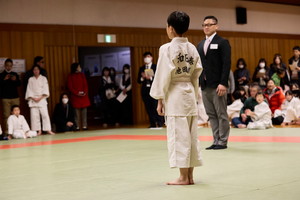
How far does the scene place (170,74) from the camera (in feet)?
13.0

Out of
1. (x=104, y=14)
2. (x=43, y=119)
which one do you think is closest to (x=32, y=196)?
(x=43, y=119)

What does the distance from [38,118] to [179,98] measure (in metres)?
8.30

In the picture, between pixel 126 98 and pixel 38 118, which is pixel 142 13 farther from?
pixel 38 118

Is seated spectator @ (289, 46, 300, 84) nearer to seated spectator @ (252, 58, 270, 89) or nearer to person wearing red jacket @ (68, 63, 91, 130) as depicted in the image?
seated spectator @ (252, 58, 270, 89)

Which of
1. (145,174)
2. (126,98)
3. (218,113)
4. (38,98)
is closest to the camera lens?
(145,174)

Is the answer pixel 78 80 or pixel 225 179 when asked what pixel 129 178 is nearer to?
pixel 225 179

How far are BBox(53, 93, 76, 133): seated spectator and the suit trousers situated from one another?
6262 mm

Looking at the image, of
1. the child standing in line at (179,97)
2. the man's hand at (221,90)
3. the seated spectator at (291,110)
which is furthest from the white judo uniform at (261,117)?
the child standing in line at (179,97)

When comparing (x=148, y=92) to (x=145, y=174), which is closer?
(x=145, y=174)

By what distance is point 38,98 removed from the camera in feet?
38.5

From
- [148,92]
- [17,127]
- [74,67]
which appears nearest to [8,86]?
[17,127]

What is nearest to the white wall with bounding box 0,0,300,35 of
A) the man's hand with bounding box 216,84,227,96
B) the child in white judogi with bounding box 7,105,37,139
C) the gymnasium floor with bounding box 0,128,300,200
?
the child in white judogi with bounding box 7,105,37,139

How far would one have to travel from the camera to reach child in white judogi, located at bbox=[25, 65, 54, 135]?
11703 millimetres

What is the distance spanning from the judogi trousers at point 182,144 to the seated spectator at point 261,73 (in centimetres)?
1125
